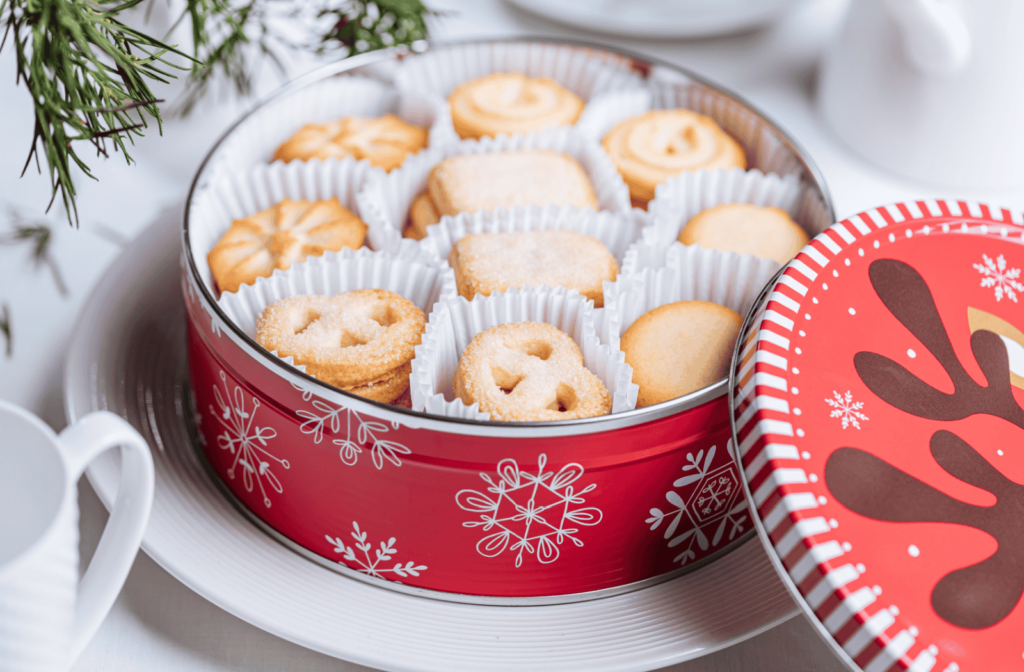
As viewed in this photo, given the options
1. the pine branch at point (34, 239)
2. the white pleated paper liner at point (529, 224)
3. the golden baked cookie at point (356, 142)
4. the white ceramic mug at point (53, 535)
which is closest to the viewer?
the white ceramic mug at point (53, 535)

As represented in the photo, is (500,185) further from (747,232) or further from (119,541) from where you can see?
(119,541)

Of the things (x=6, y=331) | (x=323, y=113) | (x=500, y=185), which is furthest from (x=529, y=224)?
(x=6, y=331)

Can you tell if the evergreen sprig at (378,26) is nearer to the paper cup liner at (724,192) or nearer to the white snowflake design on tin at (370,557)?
the paper cup liner at (724,192)

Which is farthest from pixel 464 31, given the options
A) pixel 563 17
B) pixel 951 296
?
pixel 951 296

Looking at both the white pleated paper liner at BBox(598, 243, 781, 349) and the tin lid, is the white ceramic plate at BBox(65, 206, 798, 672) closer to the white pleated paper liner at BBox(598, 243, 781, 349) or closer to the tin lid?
the tin lid

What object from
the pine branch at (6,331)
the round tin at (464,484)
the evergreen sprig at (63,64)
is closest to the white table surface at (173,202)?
the pine branch at (6,331)

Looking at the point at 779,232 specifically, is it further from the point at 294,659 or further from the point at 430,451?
the point at 294,659

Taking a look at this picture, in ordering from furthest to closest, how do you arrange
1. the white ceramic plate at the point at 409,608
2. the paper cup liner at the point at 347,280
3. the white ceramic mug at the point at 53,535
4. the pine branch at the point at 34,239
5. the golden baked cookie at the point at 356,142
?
the pine branch at the point at 34,239
the golden baked cookie at the point at 356,142
the paper cup liner at the point at 347,280
the white ceramic plate at the point at 409,608
the white ceramic mug at the point at 53,535
